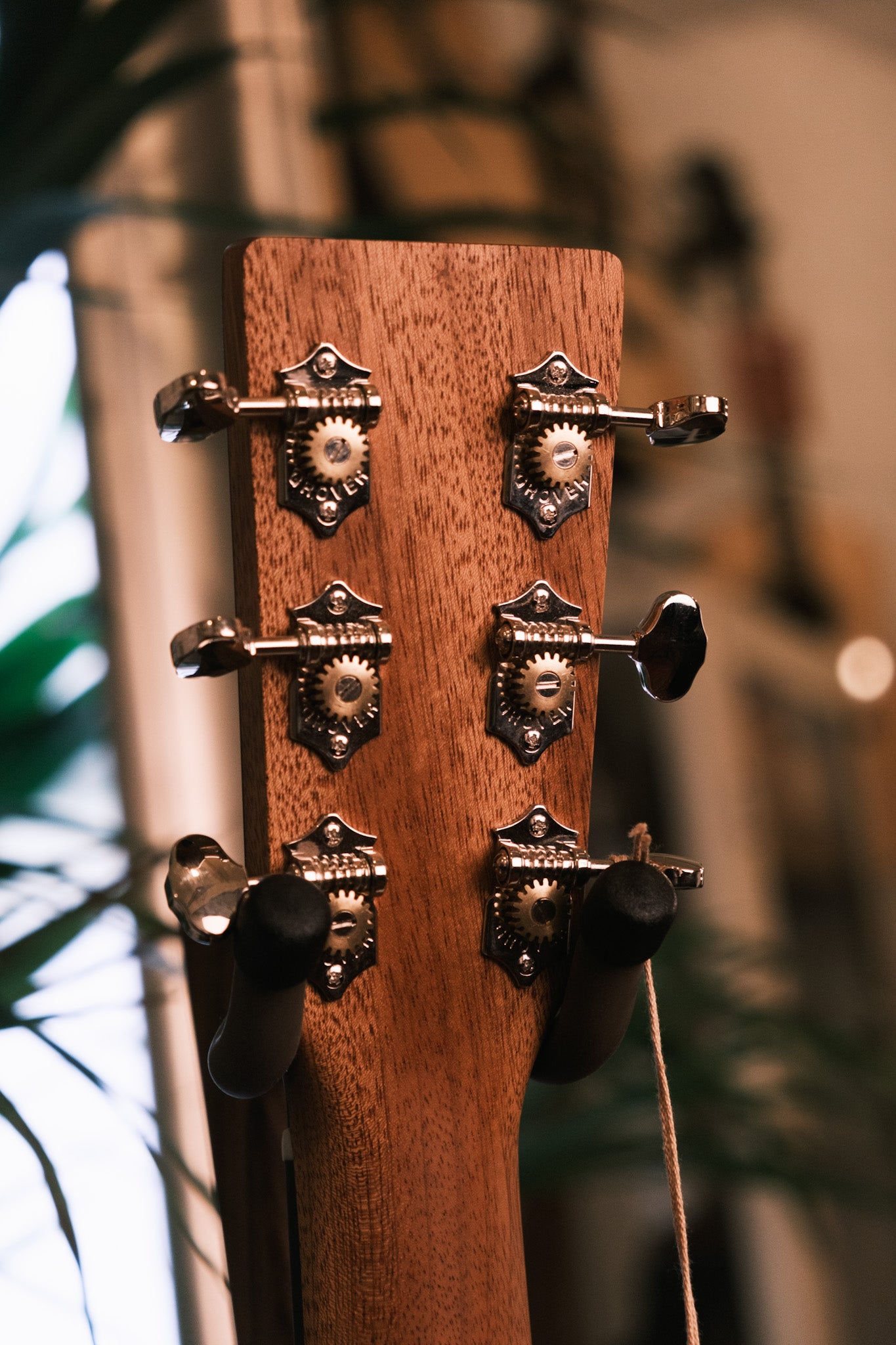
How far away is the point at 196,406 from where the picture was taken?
40 centimetres

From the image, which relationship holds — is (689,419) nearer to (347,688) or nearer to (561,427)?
(561,427)

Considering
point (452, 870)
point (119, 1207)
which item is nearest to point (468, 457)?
point (452, 870)

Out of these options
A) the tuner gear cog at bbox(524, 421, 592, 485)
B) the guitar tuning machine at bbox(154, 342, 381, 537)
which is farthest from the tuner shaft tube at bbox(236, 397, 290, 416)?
the tuner gear cog at bbox(524, 421, 592, 485)

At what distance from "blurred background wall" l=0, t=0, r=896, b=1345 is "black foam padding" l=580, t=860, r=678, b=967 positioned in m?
0.47

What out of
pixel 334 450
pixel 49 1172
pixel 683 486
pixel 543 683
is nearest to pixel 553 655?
pixel 543 683

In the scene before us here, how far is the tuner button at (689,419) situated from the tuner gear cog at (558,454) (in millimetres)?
32

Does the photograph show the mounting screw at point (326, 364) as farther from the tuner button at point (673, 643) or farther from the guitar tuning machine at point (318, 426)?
the tuner button at point (673, 643)

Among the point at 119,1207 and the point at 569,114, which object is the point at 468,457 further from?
the point at 569,114

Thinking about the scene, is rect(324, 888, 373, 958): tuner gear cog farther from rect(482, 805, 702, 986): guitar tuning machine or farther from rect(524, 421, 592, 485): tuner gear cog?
rect(524, 421, 592, 485): tuner gear cog

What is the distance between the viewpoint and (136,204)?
0.86 m

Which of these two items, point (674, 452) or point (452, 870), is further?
point (674, 452)

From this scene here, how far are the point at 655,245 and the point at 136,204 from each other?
0.48 m

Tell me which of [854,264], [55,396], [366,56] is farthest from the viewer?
[854,264]

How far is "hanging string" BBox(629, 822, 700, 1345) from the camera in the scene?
18.4 inches
